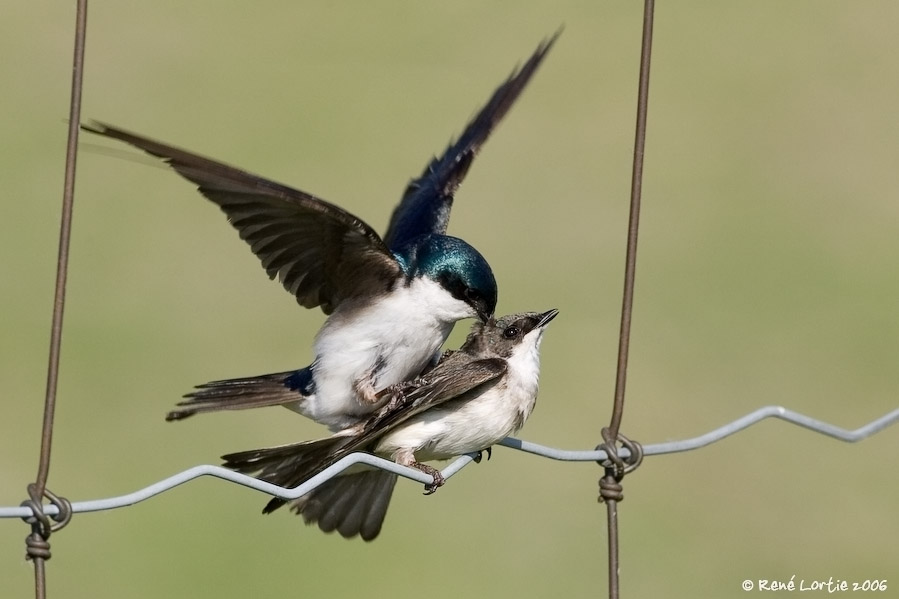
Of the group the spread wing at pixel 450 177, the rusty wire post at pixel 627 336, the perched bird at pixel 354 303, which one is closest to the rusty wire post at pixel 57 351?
the rusty wire post at pixel 627 336

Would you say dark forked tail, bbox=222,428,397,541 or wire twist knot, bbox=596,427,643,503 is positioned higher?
dark forked tail, bbox=222,428,397,541

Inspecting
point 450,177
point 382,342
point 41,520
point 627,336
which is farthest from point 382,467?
point 450,177

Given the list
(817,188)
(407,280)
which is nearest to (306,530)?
(407,280)

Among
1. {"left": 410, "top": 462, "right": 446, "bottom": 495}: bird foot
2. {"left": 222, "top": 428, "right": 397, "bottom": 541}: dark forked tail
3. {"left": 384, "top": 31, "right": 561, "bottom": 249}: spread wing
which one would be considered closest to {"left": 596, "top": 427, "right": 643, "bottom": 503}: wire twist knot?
{"left": 410, "top": 462, "right": 446, "bottom": 495}: bird foot

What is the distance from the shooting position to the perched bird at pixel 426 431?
4160mm

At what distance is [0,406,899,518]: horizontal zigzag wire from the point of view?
2.90 metres

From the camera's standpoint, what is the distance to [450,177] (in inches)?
217

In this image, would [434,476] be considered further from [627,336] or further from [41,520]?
[41,520]

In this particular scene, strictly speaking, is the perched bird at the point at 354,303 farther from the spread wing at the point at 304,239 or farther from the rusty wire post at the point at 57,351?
the rusty wire post at the point at 57,351

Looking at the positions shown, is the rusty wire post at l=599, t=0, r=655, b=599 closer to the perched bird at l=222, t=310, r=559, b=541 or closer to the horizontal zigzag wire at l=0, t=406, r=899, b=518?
the horizontal zigzag wire at l=0, t=406, r=899, b=518

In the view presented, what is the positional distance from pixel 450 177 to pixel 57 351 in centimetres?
281

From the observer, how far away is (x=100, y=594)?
320 inches

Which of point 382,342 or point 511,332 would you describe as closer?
point 382,342

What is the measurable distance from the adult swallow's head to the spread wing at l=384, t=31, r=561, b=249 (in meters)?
0.55
